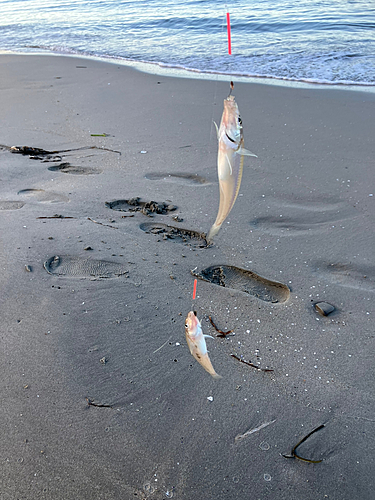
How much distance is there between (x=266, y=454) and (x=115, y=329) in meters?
1.21

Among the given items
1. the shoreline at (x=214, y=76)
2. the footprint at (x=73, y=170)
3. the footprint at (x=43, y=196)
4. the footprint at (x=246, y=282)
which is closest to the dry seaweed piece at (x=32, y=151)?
the footprint at (x=73, y=170)

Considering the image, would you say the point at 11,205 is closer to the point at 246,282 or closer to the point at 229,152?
the point at 246,282

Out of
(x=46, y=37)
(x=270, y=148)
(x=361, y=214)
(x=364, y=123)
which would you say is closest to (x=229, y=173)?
(x=361, y=214)

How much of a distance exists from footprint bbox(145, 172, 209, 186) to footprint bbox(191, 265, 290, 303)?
1486 millimetres

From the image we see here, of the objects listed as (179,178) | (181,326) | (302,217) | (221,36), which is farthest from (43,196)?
(221,36)

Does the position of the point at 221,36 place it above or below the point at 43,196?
above

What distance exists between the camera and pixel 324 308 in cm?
280

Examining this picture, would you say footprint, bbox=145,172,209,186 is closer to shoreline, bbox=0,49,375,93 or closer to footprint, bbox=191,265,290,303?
footprint, bbox=191,265,290,303

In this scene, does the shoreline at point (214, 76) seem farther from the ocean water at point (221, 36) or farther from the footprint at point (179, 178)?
the footprint at point (179, 178)

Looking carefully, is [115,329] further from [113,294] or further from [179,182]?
[179,182]

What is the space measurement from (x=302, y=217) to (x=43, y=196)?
2.66 metres

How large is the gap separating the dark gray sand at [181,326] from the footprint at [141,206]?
9 centimetres

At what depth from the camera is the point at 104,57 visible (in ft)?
33.3

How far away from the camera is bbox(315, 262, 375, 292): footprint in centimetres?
303
